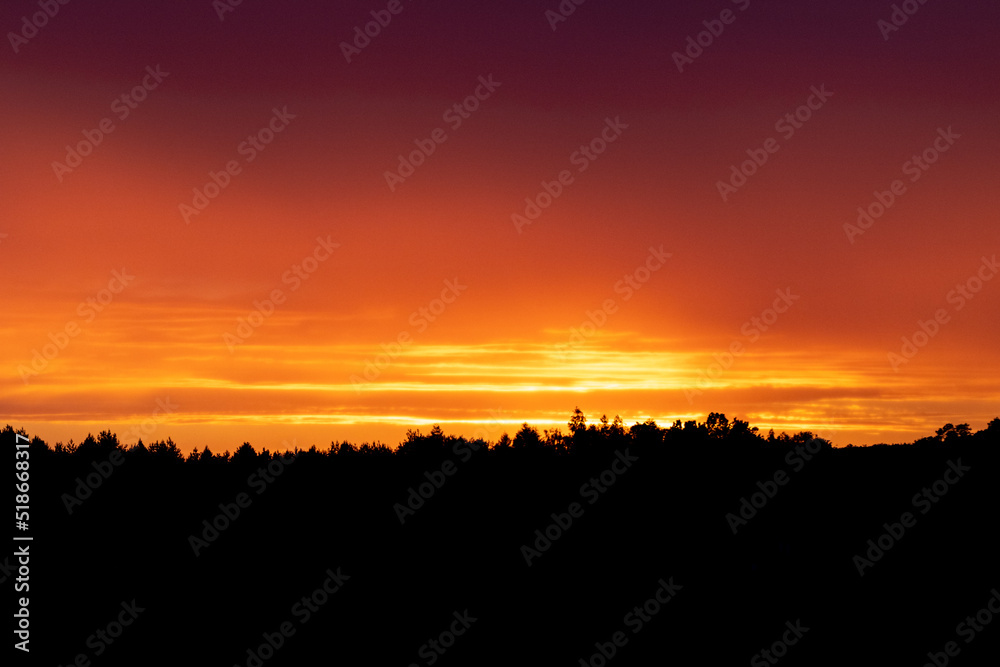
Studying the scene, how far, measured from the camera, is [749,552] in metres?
42.6

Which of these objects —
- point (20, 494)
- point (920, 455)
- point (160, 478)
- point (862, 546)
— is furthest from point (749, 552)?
point (20, 494)

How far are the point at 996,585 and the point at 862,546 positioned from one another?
5390mm

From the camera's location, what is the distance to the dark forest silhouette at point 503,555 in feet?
108

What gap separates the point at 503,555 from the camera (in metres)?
39.0

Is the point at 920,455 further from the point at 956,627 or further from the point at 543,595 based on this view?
the point at 543,595
